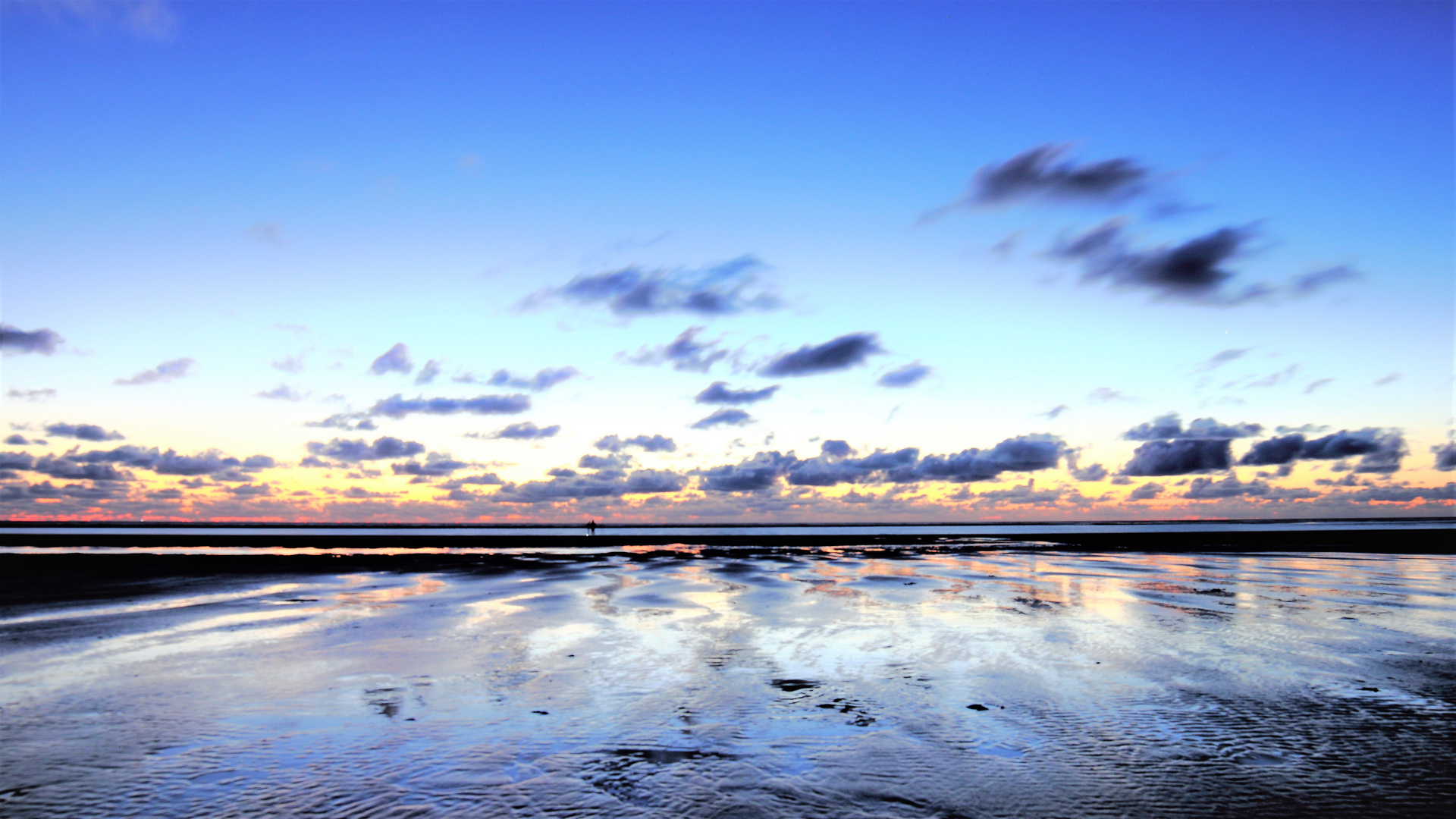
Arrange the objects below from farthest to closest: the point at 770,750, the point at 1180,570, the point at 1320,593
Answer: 1. the point at 1180,570
2. the point at 1320,593
3. the point at 770,750

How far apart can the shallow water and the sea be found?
0.05 metres

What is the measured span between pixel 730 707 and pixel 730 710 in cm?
16

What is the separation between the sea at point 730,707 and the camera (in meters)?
6.84

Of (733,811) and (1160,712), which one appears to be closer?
(733,811)

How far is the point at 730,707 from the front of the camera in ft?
32.7

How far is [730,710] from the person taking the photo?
9.80m

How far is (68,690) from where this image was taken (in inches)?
428

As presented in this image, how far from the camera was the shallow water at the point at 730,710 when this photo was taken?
6848 millimetres

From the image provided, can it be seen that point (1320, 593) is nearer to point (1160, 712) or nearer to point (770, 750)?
point (1160, 712)

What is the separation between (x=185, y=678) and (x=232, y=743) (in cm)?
430

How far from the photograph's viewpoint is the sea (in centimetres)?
684

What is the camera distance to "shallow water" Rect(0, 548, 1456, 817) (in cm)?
685

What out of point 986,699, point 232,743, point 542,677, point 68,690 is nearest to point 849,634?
point 986,699

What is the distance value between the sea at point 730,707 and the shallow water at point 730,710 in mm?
50
